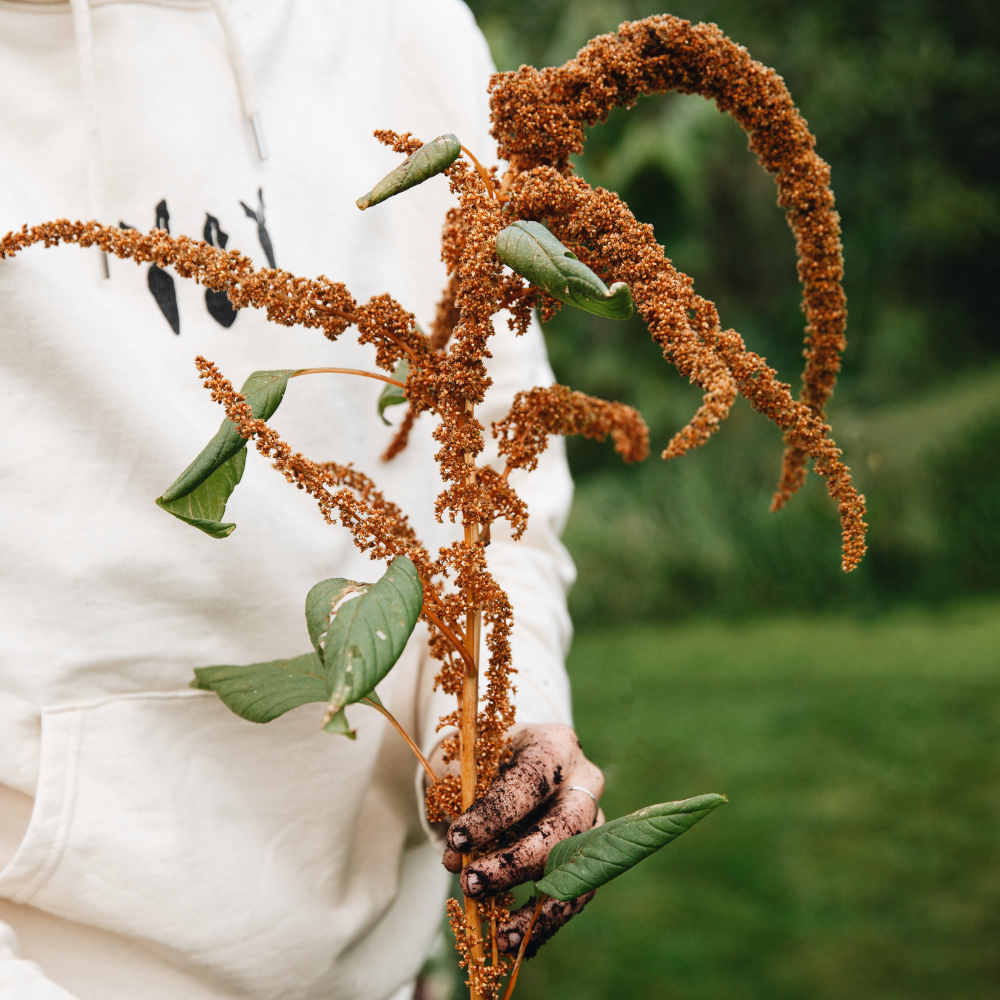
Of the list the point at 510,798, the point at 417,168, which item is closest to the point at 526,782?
the point at 510,798

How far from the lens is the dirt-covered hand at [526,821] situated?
56 cm

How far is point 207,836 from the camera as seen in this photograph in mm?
745

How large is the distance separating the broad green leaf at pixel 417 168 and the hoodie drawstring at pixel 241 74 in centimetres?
39

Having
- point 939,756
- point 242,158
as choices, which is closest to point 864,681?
point 939,756

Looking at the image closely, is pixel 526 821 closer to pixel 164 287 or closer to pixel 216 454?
pixel 216 454

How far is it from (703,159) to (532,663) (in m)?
3.88

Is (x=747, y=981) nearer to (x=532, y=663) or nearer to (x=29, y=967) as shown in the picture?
(x=532, y=663)

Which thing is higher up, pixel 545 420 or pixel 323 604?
pixel 545 420

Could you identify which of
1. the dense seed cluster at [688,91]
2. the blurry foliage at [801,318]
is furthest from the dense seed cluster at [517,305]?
the blurry foliage at [801,318]

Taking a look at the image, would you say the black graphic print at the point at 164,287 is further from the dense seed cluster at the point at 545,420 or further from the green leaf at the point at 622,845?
the green leaf at the point at 622,845

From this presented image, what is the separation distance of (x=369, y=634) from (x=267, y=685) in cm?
22

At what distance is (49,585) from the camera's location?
Answer: 686mm

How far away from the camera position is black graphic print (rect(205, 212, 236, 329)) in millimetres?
778

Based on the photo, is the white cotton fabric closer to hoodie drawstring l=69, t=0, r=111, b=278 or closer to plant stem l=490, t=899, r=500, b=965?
hoodie drawstring l=69, t=0, r=111, b=278
